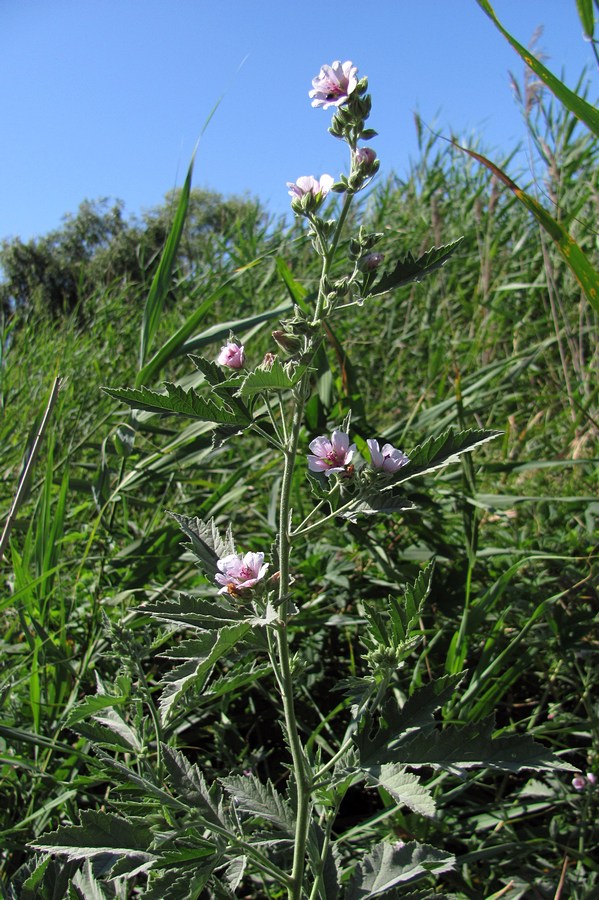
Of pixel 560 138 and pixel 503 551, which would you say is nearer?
pixel 503 551

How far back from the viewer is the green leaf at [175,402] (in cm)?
87

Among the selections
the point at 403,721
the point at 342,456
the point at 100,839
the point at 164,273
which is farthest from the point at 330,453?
the point at 164,273

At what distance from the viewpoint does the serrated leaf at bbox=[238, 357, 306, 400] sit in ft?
2.65

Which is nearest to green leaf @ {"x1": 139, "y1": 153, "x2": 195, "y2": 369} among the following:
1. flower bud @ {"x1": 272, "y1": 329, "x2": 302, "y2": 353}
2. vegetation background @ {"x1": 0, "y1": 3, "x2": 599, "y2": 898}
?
vegetation background @ {"x1": 0, "y1": 3, "x2": 599, "y2": 898}

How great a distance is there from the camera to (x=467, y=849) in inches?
53.8

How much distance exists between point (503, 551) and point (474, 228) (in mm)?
2451

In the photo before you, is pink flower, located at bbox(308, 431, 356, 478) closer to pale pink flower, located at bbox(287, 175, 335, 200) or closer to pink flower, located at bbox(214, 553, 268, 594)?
pink flower, located at bbox(214, 553, 268, 594)

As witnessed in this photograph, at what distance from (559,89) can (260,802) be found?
113 centimetres

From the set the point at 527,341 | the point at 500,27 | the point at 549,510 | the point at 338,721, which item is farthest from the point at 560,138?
the point at 338,721

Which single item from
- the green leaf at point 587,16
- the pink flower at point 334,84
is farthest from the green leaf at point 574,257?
the pink flower at point 334,84

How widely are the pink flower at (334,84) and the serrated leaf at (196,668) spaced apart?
2.38 ft

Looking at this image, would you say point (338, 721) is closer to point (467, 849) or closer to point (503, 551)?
point (467, 849)

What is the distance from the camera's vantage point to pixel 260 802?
0.98 metres

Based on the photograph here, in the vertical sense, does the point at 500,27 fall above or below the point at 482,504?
above
